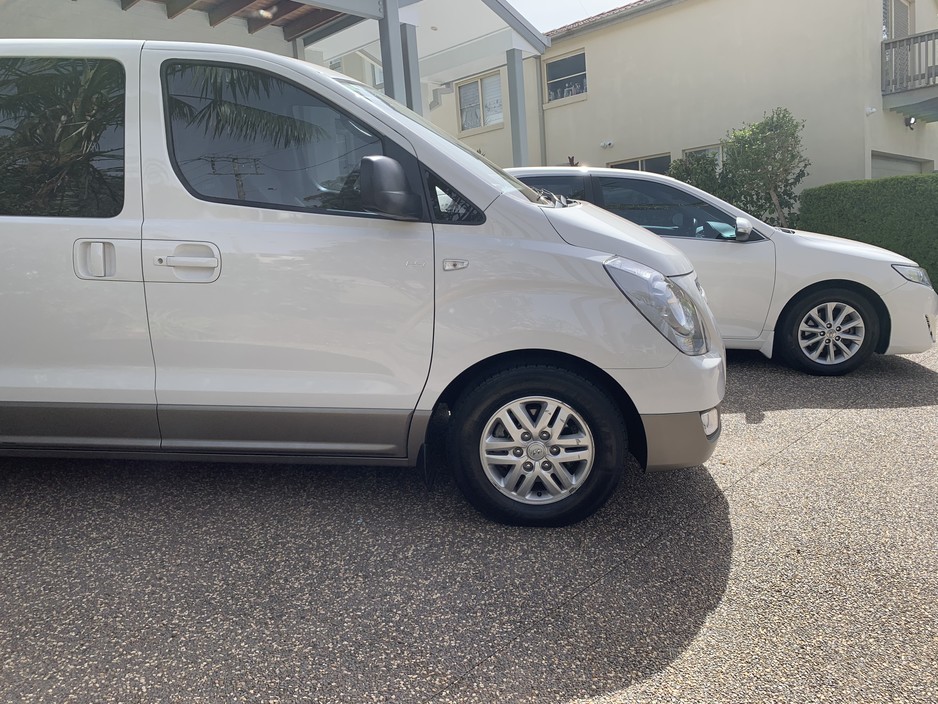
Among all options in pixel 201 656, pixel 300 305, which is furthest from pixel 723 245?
pixel 201 656

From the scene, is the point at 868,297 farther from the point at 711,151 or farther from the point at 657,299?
the point at 711,151

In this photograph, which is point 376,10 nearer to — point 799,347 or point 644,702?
point 799,347

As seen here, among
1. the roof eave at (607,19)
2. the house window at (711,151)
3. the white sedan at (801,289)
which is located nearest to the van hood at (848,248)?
the white sedan at (801,289)

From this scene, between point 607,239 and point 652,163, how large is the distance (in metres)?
14.1

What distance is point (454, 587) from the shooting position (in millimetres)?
2623

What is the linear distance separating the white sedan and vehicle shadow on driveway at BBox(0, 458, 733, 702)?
2.53 metres

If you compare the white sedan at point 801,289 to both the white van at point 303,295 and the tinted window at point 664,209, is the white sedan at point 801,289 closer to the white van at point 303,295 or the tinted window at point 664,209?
the tinted window at point 664,209

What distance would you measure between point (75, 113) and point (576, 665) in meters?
2.96

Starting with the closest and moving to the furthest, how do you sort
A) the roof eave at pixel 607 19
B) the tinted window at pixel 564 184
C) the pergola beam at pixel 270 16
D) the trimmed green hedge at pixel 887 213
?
the tinted window at pixel 564 184
the pergola beam at pixel 270 16
the trimmed green hedge at pixel 887 213
the roof eave at pixel 607 19

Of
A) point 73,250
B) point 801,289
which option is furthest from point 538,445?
point 801,289

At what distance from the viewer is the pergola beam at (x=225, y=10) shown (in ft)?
30.4

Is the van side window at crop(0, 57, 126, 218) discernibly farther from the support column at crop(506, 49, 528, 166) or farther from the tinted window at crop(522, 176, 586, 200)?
the support column at crop(506, 49, 528, 166)

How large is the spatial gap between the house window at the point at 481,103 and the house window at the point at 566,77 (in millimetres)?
1282

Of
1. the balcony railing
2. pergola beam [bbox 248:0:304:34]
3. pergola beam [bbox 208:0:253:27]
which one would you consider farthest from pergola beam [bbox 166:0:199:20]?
the balcony railing
